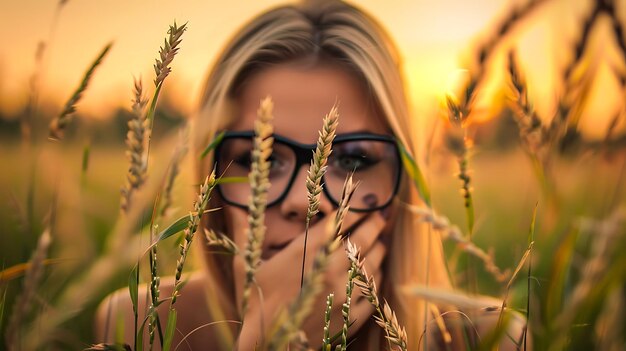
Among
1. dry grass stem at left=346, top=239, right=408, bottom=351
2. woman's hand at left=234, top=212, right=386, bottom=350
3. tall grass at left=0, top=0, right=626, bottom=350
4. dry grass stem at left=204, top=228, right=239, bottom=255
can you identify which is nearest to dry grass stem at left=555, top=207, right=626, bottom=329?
tall grass at left=0, top=0, right=626, bottom=350

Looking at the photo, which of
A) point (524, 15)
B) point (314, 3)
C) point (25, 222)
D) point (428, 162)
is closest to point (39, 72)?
point (25, 222)

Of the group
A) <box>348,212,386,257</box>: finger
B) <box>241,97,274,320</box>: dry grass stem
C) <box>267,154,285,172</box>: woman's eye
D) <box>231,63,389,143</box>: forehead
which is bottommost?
<box>348,212,386,257</box>: finger

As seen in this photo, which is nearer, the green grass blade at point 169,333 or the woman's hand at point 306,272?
the green grass blade at point 169,333

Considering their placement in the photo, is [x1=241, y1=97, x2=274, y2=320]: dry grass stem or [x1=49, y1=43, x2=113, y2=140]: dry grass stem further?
[x1=49, y1=43, x2=113, y2=140]: dry grass stem

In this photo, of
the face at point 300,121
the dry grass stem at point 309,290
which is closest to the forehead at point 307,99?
the face at point 300,121

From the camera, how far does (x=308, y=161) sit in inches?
41.5

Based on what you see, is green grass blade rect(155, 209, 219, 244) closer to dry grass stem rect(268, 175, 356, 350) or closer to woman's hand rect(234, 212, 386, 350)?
dry grass stem rect(268, 175, 356, 350)

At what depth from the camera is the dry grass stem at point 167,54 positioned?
0.43 m

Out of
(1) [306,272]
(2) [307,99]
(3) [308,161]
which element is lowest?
(1) [306,272]

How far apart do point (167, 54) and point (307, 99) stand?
651mm

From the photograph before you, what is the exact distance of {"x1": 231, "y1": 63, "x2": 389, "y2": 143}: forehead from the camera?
3.53ft

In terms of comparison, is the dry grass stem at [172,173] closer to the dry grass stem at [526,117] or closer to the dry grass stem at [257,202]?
the dry grass stem at [257,202]

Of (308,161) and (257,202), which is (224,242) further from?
(308,161)

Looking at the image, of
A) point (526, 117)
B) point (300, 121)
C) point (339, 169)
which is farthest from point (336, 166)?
point (526, 117)
